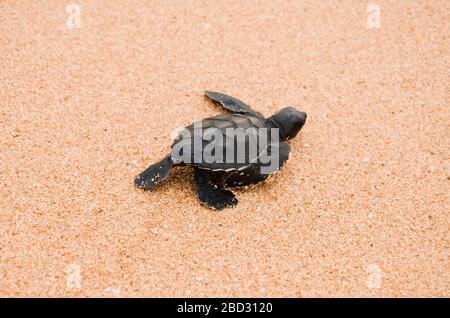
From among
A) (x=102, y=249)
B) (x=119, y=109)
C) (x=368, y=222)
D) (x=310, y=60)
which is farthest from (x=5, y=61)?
(x=368, y=222)

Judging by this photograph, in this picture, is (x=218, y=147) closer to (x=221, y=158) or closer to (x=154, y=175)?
(x=221, y=158)

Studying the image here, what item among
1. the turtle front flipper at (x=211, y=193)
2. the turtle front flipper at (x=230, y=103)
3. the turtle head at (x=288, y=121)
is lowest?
the turtle front flipper at (x=211, y=193)

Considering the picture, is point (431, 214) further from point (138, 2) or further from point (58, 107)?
point (138, 2)

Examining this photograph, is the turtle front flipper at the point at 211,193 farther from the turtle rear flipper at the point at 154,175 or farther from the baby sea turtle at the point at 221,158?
the turtle rear flipper at the point at 154,175

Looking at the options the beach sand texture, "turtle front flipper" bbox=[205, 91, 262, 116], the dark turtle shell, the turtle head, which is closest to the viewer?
the beach sand texture

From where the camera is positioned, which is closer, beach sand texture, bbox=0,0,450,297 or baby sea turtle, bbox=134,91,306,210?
beach sand texture, bbox=0,0,450,297

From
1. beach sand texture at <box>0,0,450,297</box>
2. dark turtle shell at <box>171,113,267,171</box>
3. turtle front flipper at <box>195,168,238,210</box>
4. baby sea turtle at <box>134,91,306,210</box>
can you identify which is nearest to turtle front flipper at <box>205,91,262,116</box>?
beach sand texture at <box>0,0,450,297</box>

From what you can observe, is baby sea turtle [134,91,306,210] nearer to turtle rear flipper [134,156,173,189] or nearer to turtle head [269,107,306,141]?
turtle rear flipper [134,156,173,189]

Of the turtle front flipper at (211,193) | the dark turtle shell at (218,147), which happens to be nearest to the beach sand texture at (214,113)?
the turtle front flipper at (211,193)
